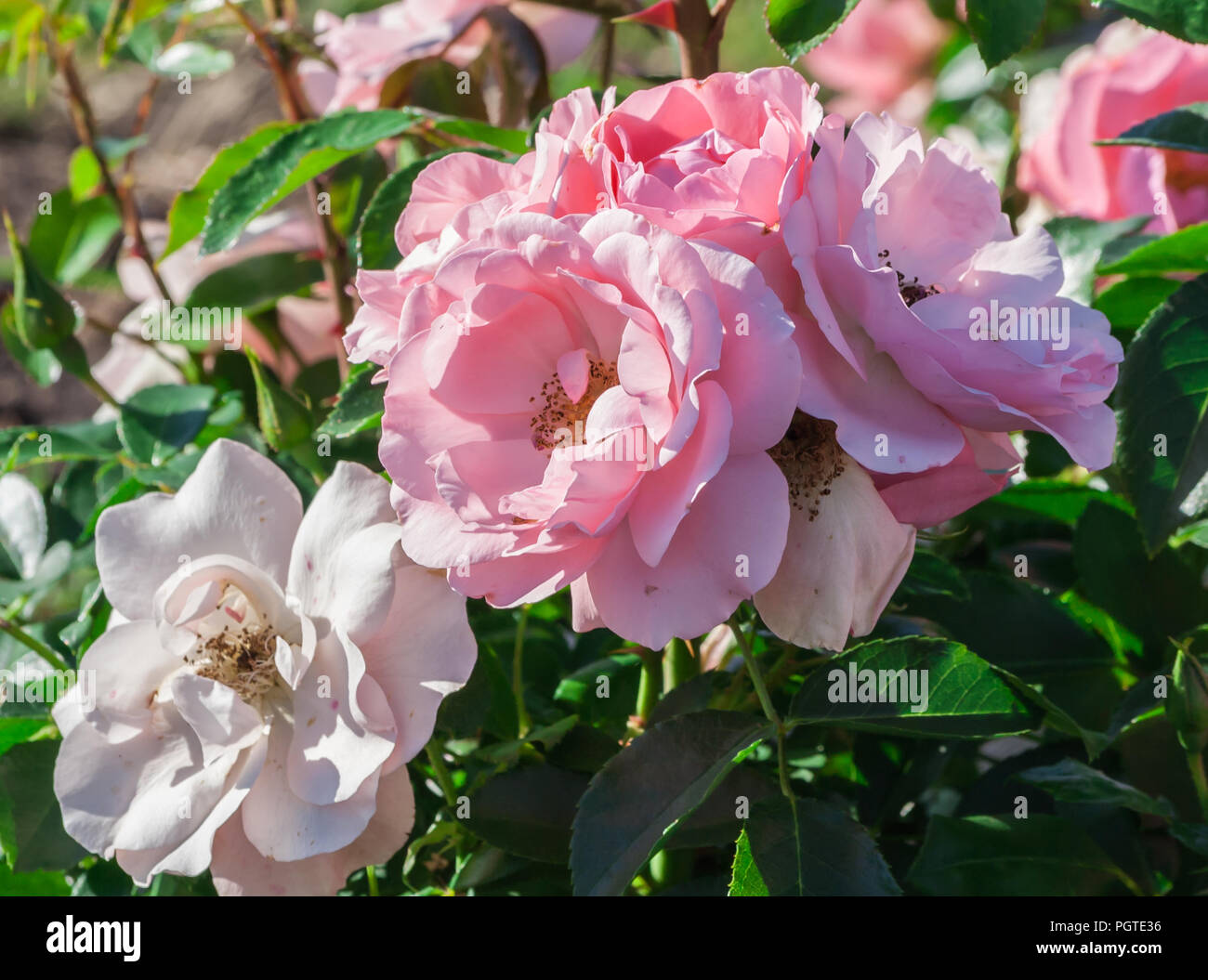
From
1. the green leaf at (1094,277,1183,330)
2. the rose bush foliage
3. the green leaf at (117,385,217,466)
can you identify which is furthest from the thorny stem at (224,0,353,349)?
the green leaf at (1094,277,1183,330)

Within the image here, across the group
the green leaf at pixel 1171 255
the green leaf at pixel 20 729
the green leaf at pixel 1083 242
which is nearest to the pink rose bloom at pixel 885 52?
the green leaf at pixel 1083 242

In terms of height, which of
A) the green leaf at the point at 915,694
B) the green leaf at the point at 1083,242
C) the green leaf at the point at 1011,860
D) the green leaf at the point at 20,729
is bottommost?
the green leaf at the point at 1011,860

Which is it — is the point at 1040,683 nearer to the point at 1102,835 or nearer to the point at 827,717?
the point at 1102,835

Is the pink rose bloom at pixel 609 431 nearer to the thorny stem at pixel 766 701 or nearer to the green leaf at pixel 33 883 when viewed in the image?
the thorny stem at pixel 766 701

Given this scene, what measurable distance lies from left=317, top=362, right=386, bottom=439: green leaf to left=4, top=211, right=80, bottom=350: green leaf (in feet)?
1.22

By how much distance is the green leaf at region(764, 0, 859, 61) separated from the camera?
0.59 m

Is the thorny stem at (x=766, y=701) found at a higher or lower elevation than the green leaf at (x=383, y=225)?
lower

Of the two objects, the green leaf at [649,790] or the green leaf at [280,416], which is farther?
the green leaf at [280,416]

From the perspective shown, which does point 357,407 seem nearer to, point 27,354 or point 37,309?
point 37,309

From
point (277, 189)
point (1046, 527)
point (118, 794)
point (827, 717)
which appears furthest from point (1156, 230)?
point (118, 794)


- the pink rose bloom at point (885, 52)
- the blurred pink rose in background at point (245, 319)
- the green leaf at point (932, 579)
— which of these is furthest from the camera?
the pink rose bloom at point (885, 52)

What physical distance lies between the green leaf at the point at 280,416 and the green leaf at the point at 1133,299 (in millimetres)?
528

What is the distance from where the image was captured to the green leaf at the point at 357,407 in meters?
0.65
